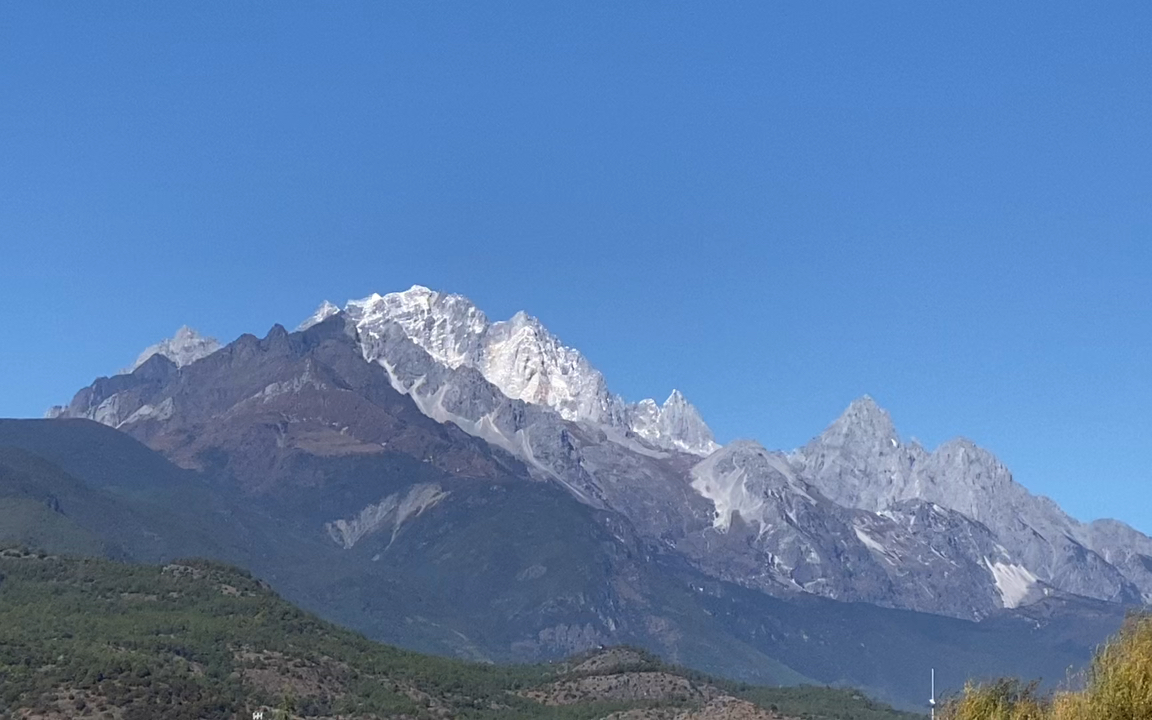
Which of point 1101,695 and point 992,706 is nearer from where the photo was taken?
point 1101,695

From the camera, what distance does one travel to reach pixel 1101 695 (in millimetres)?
84625

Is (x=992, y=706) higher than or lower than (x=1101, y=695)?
higher

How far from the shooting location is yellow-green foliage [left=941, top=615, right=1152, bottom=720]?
82.5 m

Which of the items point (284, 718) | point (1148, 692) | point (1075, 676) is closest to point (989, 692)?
point (1075, 676)

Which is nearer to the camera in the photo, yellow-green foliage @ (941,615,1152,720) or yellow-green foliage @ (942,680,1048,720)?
yellow-green foliage @ (941,615,1152,720)

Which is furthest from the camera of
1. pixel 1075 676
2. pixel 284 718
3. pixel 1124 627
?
pixel 284 718

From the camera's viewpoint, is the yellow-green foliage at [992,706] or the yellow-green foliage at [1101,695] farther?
the yellow-green foliage at [992,706]

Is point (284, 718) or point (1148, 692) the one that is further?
point (284, 718)

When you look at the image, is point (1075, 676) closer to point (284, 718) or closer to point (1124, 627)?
point (1124, 627)

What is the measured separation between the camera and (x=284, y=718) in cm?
15988

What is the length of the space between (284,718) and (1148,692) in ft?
314

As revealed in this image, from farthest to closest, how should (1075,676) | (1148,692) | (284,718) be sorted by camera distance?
(284,718) → (1075,676) → (1148,692)

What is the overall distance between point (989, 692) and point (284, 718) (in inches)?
3138

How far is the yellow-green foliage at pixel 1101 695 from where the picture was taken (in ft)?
271
